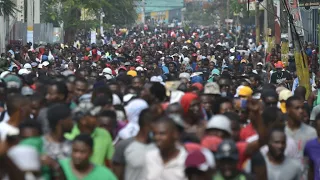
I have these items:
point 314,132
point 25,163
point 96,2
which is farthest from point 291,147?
point 96,2

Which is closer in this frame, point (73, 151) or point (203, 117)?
point (73, 151)

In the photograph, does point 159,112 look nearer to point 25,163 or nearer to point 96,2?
point 25,163

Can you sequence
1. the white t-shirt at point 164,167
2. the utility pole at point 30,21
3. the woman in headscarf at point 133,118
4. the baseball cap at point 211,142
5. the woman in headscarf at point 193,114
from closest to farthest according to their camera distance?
the white t-shirt at point 164,167 < the baseball cap at point 211,142 < the woman in headscarf at point 133,118 < the woman in headscarf at point 193,114 < the utility pole at point 30,21

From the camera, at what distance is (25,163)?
7.37 meters

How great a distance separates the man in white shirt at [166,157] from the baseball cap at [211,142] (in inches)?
20.5

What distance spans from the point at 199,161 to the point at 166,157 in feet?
1.77

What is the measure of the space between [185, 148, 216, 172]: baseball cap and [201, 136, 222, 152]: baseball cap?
765 mm

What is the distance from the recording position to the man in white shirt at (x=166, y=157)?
9.01 m

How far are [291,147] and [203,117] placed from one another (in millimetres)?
1681

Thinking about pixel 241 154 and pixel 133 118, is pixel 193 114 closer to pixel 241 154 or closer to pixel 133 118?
pixel 133 118

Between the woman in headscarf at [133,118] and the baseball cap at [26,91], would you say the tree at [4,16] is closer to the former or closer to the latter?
the baseball cap at [26,91]

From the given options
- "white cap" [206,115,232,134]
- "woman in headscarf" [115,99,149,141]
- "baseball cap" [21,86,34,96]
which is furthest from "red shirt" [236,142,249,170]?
"baseball cap" [21,86,34,96]

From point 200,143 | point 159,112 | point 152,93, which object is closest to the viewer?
point 200,143

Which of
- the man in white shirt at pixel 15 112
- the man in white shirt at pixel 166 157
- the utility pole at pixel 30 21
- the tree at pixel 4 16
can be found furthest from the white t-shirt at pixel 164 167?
the utility pole at pixel 30 21
